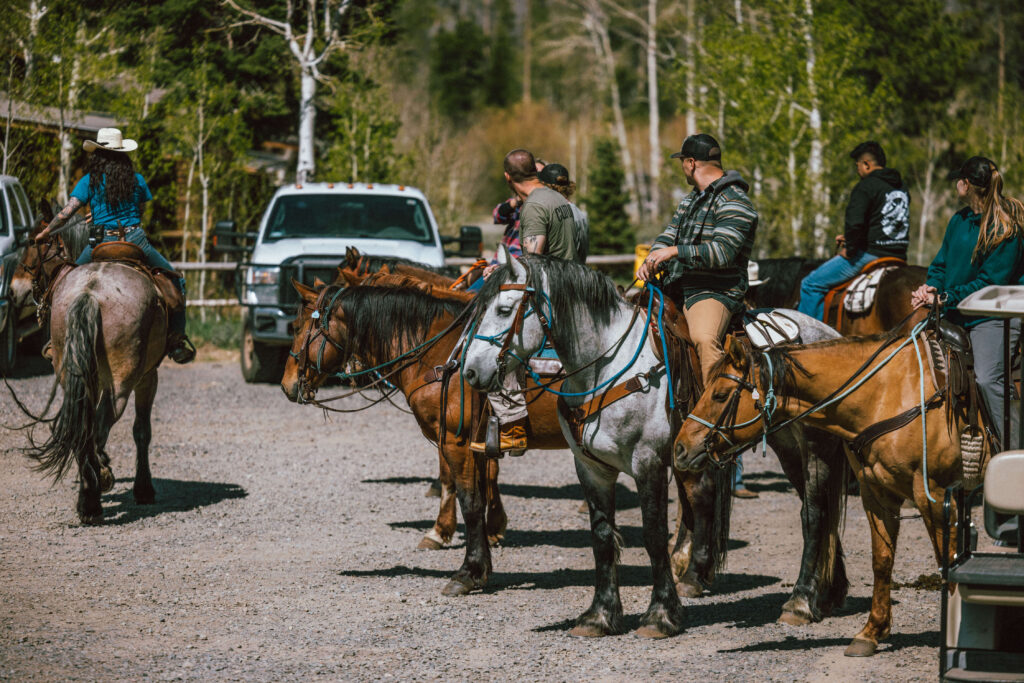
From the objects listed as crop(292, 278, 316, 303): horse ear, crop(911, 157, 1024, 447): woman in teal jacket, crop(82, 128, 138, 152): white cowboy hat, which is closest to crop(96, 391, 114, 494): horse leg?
crop(292, 278, 316, 303): horse ear


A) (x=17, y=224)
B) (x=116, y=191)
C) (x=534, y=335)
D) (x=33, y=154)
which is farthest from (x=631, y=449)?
(x=33, y=154)

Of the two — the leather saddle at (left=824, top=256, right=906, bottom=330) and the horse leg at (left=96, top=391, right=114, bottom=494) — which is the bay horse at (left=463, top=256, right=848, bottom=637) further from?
the leather saddle at (left=824, top=256, right=906, bottom=330)

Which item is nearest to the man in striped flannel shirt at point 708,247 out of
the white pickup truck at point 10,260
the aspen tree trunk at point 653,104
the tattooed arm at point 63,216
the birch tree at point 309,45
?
the tattooed arm at point 63,216

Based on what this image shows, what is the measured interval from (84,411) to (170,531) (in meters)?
1.02

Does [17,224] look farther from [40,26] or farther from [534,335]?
[534,335]

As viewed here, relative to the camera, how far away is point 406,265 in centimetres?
948

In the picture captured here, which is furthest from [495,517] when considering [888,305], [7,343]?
[7,343]

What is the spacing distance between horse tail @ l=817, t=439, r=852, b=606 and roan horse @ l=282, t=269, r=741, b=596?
2.19 ft

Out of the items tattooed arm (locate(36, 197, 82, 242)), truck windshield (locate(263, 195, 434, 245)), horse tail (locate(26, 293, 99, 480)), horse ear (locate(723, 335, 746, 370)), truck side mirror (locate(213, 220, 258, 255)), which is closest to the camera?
horse ear (locate(723, 335, 746, 370))

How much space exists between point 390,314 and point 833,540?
3.15m

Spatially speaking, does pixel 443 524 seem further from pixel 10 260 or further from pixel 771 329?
pixel 10 260

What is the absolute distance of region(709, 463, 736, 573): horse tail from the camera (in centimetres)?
719

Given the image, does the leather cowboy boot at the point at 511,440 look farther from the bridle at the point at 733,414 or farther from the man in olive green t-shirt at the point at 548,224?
the bridle at the point at 733,414

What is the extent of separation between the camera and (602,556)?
6.44 meters
